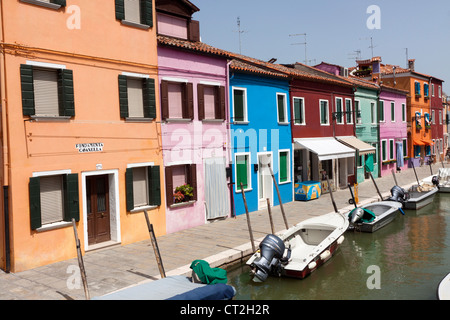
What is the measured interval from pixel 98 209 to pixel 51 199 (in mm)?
1687

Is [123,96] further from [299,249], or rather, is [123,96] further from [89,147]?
[299,249]

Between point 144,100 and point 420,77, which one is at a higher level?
point 420,77

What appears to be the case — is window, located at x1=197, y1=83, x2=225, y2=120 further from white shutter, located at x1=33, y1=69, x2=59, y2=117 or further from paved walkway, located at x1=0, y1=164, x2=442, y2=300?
white shutter, located at x1=33, y1=69, x2=59, y2=117

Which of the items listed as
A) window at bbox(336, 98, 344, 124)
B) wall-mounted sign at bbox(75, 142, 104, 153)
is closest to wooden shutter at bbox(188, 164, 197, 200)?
wall-mounted sign at bbox(75, 142, 104, 153)

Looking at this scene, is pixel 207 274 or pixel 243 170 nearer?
pixel 207 274

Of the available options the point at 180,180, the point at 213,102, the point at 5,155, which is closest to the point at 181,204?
the point at 180,180

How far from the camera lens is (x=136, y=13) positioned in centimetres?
1360

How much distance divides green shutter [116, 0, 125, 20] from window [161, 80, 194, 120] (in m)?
2.66

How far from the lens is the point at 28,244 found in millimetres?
10641
